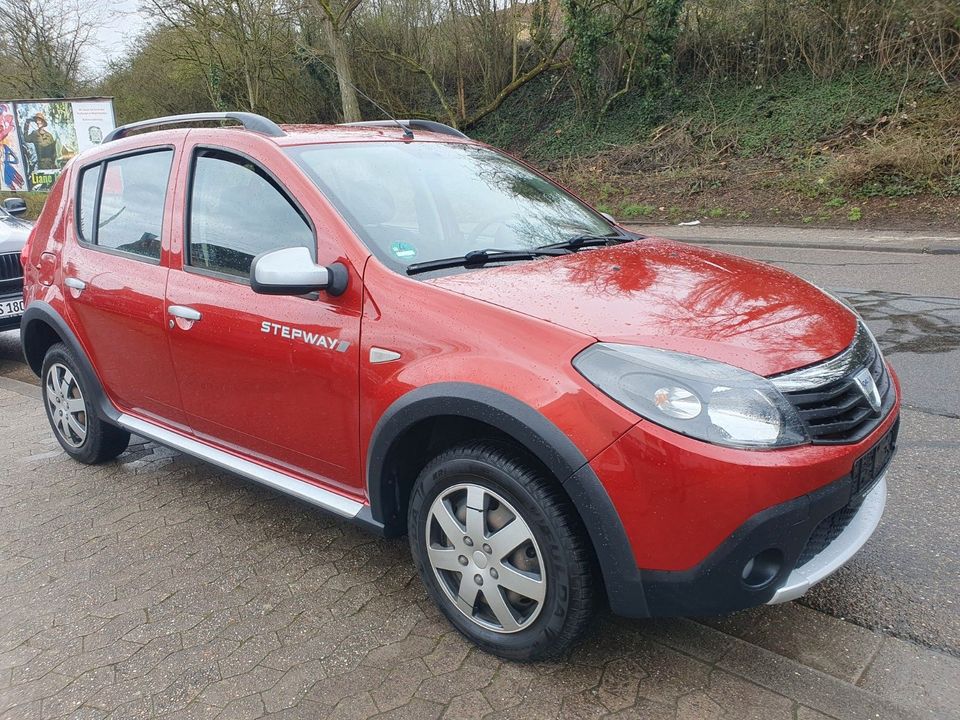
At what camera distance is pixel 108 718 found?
243 cm

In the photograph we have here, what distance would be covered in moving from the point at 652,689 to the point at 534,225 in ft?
6.13

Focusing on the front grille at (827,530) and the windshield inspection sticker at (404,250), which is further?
the windshield inspection sticker at (404,250)

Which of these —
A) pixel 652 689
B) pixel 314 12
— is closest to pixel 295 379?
pixel 652 689

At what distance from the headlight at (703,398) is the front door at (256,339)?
100 cm

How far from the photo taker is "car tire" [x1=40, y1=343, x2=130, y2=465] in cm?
429

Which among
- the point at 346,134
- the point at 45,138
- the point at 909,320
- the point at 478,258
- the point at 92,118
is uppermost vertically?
the point at 92,118

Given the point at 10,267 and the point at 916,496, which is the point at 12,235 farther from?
the point at 916,496

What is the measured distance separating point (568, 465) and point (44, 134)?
77.1 feet

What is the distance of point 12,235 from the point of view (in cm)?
745

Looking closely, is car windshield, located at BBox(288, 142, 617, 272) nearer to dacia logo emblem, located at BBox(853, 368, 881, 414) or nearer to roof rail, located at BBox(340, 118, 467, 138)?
roof rail, located at BBox(340, 118, 467, 138)

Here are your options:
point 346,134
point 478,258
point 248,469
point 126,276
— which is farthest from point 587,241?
point 126,276

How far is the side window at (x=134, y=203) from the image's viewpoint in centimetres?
356

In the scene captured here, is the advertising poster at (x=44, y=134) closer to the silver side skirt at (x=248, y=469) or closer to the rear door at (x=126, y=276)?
the rear door at (x=126, y=276)

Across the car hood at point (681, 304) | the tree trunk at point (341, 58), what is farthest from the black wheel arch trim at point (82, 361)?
the tree trunk at point (341, 58)
